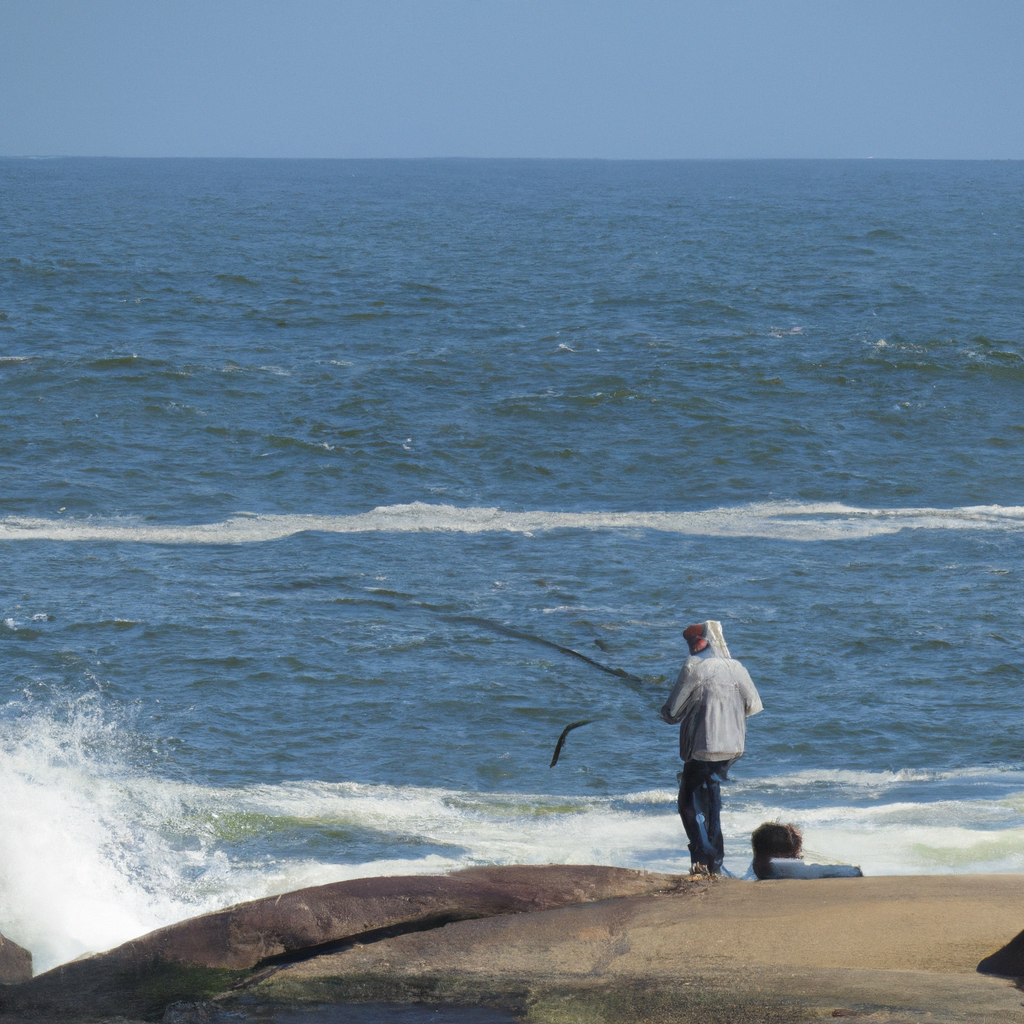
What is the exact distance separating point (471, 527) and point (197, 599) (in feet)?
18.7

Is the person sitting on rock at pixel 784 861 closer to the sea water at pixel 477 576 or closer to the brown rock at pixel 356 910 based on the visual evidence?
the brown rock at pixel 356 910

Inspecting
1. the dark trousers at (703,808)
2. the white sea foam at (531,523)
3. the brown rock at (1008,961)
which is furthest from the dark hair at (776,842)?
the white sea foam at (531,523)

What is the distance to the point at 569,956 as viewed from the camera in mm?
7129

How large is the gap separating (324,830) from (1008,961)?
22.0ft

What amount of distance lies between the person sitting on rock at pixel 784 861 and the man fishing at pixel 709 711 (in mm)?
326

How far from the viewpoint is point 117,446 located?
93.8 feet

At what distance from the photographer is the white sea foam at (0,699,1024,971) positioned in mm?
9930

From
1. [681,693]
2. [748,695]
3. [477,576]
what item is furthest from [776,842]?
[477,576]

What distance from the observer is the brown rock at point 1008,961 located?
6.49 meters

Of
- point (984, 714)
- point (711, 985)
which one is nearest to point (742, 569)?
point (984, 714)

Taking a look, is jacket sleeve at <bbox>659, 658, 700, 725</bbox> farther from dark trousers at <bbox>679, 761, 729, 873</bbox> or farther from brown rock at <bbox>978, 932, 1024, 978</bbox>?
brown rock at <bbox>978, 932, 1024, 978</bbox>

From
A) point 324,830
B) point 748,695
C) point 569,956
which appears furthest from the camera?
point 324,830

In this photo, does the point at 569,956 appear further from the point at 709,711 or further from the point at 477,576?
the point at 477,576

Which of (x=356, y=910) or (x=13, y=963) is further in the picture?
(x=13, y=963)
